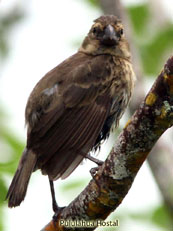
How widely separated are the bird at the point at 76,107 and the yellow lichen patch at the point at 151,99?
1.27m

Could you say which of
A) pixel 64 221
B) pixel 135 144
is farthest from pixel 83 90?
pixel 135 144

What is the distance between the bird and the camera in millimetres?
4527

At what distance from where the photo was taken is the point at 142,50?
20.5 ft

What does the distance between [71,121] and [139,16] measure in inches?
85.0

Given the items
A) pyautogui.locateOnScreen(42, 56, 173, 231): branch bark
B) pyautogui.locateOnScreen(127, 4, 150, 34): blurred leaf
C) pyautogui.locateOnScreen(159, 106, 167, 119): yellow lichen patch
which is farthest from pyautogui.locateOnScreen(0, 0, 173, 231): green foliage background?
pyautogui.locateOnScreen(159, 106, 167, 119): yellow lichen patch

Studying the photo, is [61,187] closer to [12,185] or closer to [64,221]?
[12,185]

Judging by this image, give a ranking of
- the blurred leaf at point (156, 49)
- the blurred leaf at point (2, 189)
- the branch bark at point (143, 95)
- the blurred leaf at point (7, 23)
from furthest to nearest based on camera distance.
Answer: the blurred leaf at point (7, 23) → the blurred leaf at point (156, 49) → the branch bark at point (143, 95) → the blurred leaf at point (2, 189)

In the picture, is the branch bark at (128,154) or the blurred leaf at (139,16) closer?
the branch bark at (128,154)

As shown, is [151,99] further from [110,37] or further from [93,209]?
[110,37]

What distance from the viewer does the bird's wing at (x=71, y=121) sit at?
450 centimetres

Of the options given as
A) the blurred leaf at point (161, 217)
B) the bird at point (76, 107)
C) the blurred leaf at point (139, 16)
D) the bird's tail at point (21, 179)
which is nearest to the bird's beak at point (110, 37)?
the bird at point (76, 107)

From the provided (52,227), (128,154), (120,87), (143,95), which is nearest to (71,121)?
(120,87)

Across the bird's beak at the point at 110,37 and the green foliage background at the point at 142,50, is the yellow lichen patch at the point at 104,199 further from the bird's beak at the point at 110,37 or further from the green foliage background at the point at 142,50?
the bird's beak at the point at 110,37

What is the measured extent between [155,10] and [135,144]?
328 cm
